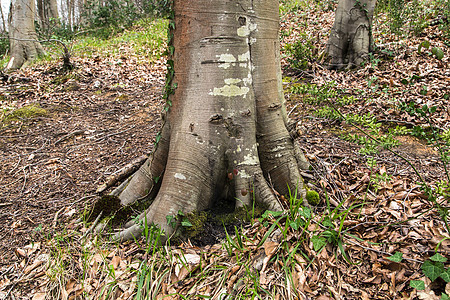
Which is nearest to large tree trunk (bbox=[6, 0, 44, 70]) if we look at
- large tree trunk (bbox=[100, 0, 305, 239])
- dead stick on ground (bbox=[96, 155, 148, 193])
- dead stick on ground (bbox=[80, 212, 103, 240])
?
dead stick on ground (bbox=[96, 155, 148, 193])

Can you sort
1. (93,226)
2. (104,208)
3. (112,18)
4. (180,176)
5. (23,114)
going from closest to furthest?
(180,176) → (93,226) → (104,208) → (23,114) → (112,18)

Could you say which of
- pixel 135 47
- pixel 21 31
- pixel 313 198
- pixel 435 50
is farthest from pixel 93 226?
pixel 21 31

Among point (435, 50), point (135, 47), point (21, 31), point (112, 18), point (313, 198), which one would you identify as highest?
point (112, 18)

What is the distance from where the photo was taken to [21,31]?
8.14 metres

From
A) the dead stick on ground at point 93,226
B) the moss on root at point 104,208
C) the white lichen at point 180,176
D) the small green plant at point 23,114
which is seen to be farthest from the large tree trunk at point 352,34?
the small green plant at point 23,114

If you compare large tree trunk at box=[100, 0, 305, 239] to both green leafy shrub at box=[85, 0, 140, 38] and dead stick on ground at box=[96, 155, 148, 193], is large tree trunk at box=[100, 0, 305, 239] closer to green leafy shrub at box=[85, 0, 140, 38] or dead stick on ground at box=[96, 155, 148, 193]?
dead stick on ground at box=[96, 155, 148, 193]

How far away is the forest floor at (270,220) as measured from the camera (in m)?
1.87

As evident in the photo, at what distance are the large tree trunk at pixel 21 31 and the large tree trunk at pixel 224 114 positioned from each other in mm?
7944

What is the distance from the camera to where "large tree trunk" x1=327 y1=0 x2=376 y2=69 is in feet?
18.1

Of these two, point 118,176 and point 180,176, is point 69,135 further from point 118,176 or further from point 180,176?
point 180,176

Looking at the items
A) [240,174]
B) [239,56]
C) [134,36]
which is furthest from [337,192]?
[134,36]

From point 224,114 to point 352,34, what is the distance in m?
4.64

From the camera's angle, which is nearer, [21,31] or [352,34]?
[352,34]

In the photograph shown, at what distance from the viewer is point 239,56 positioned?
226 cm
